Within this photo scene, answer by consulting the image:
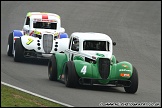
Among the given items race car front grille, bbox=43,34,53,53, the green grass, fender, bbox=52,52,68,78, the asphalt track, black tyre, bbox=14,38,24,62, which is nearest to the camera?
the green grass

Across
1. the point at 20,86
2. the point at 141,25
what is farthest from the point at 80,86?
the point at 141,25

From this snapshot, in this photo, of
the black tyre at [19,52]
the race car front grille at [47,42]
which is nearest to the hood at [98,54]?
the race car front grille at [47,42]

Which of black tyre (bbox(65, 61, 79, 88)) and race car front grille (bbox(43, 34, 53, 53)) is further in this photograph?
race car front grille (bbox(43, 34, 53, 53))

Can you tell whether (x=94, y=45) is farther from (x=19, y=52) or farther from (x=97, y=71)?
(x=19, y=52)

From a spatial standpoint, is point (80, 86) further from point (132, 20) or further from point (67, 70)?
point (132, 20)

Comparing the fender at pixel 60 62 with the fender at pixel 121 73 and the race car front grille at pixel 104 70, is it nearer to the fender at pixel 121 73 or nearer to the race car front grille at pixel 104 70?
the race car front grille at pixel 104 70

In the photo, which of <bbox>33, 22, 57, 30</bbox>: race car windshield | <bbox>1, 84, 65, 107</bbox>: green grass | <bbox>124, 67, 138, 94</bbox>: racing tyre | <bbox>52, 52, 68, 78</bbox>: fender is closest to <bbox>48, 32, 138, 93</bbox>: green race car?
<bbox>124, 67, 138, 94</bbox>: racing tyre

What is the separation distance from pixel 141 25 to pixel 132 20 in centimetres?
170

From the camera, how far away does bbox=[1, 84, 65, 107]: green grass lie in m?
14.7

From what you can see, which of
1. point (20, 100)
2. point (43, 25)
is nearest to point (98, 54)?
point (20, 100)

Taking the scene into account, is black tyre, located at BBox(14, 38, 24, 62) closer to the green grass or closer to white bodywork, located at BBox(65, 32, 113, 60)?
white bodywork, located at BBox(65, 32, 113, 60)

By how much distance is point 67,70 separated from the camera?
18875mm

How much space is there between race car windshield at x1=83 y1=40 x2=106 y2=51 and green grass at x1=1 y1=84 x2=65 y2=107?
3.67 metres

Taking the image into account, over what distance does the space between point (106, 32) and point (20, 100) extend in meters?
18.9
